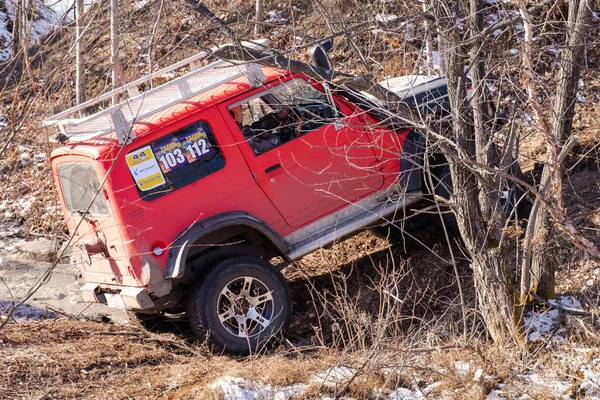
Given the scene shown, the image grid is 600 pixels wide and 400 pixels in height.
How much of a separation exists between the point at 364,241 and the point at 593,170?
255 centimetres

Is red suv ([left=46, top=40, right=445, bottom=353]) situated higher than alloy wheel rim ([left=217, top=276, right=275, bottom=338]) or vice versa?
red suv ([left=46, top=40, right=445, bottom=353])

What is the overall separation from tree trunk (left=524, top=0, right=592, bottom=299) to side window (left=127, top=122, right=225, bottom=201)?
2.64m

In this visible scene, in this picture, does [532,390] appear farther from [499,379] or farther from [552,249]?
[552,249]

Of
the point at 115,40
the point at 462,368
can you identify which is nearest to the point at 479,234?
the point at 462,368

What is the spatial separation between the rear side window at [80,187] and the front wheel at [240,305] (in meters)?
1.09

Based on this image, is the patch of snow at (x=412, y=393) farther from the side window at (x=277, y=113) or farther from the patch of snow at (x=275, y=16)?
the patch of snow at (x=275, y=16)

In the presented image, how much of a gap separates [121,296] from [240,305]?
99cm

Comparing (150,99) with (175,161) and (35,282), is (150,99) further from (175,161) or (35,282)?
(35,282)

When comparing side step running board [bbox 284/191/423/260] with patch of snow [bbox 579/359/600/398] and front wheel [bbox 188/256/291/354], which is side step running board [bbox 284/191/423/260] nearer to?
front wheel [bbox 188/256/291/354]

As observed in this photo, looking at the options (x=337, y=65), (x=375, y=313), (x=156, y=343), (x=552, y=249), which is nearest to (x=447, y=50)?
(x=552, y=249)

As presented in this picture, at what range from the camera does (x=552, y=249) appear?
17.8 feet

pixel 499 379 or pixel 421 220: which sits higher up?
pixel 421 220

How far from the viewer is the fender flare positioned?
578 centimetres

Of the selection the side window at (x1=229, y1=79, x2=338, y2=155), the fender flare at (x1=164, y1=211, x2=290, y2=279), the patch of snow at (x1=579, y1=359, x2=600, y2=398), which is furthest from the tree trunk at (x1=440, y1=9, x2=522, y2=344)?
the fender flare at (x1=164, y1=211, x2=290, y2=279)
